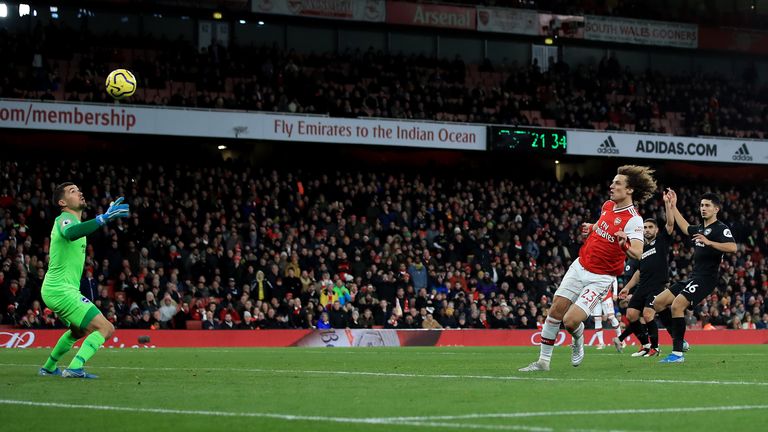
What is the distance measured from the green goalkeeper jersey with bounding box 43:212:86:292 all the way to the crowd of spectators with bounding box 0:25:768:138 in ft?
76.2

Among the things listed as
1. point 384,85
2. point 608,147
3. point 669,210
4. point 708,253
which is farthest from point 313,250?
point 669,210

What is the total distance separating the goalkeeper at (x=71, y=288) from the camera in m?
12.1

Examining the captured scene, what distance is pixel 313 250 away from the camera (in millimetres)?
33094

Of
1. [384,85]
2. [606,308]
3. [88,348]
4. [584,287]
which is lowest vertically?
[606,308]

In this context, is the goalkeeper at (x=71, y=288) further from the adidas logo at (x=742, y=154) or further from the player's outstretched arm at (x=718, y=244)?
the adidas logo at (x=742, y=154)

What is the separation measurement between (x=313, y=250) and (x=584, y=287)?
19827 millimetres

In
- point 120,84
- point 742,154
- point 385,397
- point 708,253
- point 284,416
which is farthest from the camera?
point 742,154

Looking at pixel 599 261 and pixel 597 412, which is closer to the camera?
pixel 597 412

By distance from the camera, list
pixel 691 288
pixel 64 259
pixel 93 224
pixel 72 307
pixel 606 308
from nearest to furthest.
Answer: pixel 93 224 → pixel 72 307 → pixel 64 259 → pixel 691 288 → pixel 606 308

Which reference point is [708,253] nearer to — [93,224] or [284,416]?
[93,224]

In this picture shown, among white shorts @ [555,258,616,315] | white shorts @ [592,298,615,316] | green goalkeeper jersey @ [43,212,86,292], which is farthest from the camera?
white shorts @ [592,298,615,316]

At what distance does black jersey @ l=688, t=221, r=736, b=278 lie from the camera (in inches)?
656

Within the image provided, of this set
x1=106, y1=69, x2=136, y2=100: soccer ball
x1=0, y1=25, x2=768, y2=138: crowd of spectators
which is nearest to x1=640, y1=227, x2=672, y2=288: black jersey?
x1=106, y1=69, x2=136, y2=100: soccer ball

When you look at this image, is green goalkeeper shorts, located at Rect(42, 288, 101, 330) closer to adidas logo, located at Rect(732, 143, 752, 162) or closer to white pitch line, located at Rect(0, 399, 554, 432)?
white pitch line, located at Rect(0, 399, 554, 432)
